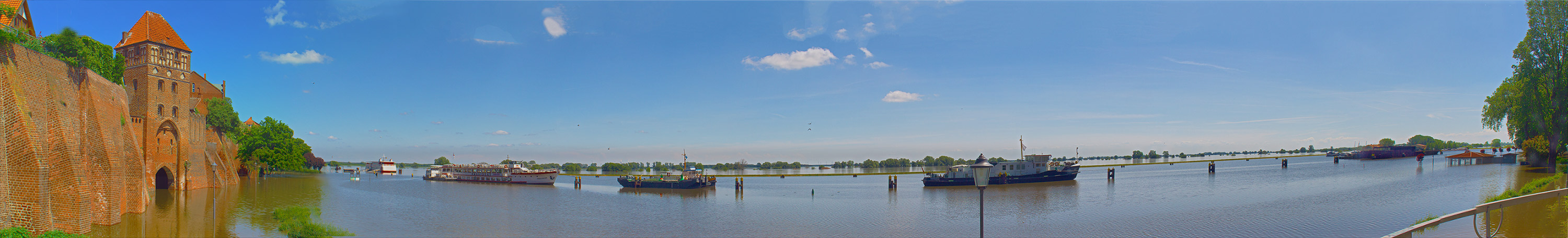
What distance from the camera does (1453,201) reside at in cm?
2927

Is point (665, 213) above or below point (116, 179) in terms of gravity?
below

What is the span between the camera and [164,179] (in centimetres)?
3725

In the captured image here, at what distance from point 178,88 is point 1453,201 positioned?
70.9m

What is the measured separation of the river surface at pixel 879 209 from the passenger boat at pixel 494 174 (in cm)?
590

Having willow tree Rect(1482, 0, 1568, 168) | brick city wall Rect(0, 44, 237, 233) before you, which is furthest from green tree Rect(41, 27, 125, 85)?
willow tree Rect(1482, 0, 1568, 168)

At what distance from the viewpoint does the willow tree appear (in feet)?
105

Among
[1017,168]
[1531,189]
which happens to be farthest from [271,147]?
[1531,189]

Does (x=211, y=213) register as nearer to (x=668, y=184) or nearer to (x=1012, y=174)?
(x=668, y=184)

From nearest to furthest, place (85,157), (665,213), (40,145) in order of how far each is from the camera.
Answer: (40,145)
(85,157)
(665,213)

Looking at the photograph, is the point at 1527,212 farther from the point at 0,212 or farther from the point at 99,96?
the point at 99,96

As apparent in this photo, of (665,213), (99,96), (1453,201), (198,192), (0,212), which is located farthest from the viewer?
(198,192)

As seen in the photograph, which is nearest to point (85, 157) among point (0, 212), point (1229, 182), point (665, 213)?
point (0, 212)

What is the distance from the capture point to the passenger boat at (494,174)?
61156 mm

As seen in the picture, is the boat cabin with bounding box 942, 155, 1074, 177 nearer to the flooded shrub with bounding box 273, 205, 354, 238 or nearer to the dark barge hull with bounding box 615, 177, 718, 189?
the dark barge hull with bounding box 615, 177, 718, 189
